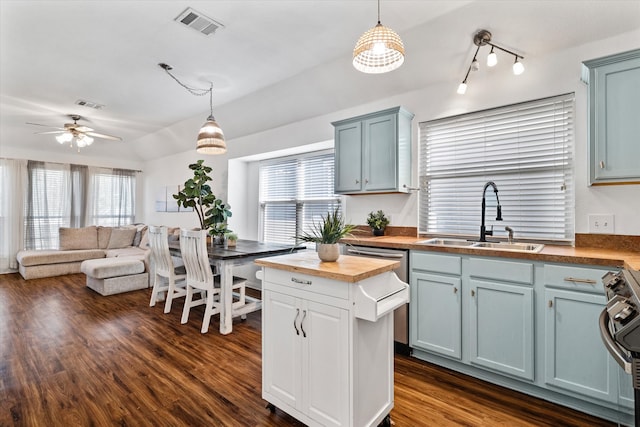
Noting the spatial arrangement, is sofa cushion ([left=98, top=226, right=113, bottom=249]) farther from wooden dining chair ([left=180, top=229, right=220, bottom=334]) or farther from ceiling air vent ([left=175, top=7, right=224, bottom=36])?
ceiling air vent ([left=175, top=7, right=224, bottom=36])

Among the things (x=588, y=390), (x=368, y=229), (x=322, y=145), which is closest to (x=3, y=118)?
(x=322, y=145)

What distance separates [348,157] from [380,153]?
0.39 meters

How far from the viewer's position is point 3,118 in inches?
199

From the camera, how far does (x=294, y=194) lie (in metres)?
4.80

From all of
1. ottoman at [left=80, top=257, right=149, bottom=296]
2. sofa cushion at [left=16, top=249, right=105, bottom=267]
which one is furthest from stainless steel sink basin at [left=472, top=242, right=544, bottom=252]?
sofa cushion at [left=16, top=249, right=105, bottom=267]

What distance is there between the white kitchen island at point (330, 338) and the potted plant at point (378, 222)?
4.78 ft

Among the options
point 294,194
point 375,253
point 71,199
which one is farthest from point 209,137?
point 71,199

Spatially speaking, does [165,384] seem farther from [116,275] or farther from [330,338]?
[116,275]

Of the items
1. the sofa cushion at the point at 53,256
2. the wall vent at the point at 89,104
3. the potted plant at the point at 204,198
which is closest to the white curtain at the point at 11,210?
the sofa cushion at the point at 53,256

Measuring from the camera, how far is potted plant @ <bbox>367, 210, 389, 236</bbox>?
10.9 feet

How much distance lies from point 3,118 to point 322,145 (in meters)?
5.28

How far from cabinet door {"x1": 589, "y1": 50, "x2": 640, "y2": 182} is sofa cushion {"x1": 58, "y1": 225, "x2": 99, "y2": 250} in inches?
311

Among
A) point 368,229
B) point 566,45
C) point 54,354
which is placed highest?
point 566,45

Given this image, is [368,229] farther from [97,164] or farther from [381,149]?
[97,164]
